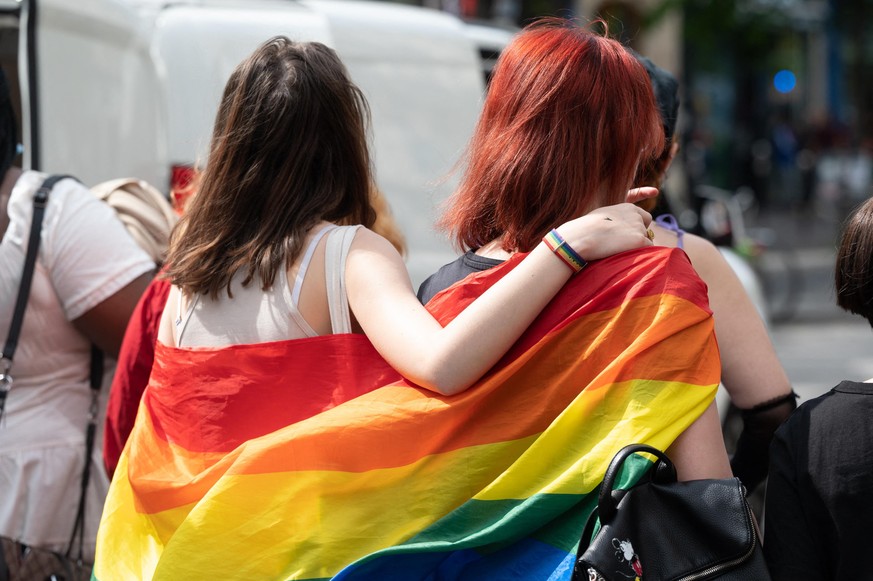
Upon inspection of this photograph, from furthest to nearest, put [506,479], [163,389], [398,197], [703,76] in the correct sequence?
[703,76] → [398,197] → [163,389] → [506,479]

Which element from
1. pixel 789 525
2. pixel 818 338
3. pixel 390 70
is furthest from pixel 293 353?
pixel 818 338

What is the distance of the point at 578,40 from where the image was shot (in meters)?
2.03

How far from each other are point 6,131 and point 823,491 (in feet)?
6.83

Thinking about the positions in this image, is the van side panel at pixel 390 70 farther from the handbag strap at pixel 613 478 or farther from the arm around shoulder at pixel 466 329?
the handbag strap at pixel 613 478

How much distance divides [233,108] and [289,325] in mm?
444

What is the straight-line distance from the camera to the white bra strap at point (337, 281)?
2057mm

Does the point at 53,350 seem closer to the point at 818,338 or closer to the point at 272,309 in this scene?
the point at 272,309

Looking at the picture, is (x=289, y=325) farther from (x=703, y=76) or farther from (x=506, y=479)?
(x=703, y=76)

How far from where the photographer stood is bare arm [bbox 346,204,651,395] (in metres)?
1.85

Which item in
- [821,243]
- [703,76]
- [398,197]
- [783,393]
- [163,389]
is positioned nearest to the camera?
[163,389]

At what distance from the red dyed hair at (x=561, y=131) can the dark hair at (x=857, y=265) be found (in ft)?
1.25

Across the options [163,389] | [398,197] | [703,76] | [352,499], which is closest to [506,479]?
[352,499]

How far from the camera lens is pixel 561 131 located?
1960mm

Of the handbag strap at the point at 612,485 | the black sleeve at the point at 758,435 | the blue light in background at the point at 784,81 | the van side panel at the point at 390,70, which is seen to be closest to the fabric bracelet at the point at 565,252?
the handbag strap at the point at 612,485
